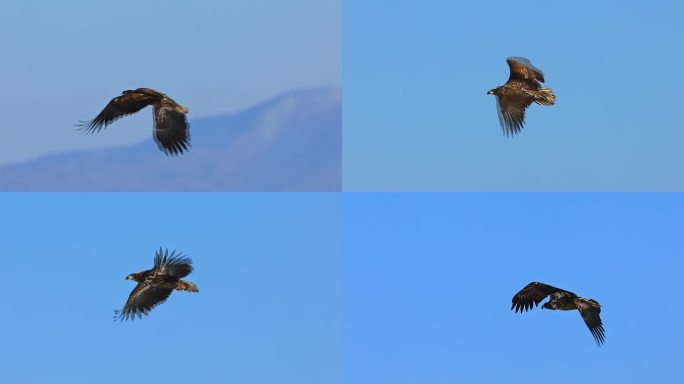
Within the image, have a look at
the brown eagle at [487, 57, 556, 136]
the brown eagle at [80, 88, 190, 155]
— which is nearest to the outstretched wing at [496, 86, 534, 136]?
the brown eagle at [487, 57, 556, 136]

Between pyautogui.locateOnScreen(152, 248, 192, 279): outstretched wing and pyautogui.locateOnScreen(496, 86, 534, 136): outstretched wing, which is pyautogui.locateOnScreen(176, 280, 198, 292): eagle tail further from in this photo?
pyautogui.locateOnScreen(496, 86, 534, 136): outstretched wing

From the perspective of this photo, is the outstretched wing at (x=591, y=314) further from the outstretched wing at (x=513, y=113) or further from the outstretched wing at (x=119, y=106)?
the outstretched wing at (x=119, y=106)

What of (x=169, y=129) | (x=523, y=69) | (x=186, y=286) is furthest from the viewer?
(x=523, y=69)

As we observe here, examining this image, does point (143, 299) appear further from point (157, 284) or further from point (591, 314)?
point (591, 314)

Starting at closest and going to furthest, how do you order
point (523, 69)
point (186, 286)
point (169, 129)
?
point (186, 286)
point (169, 129)
point (523, 69)

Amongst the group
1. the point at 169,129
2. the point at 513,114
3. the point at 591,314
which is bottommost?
the point at 591,314

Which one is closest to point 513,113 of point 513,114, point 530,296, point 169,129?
point 513,114

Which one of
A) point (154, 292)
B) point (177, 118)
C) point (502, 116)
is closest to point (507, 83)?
point (502, 116)

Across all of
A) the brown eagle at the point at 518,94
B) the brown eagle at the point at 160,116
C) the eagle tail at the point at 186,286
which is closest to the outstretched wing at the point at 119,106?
the brown eagle at the point at 160,116
